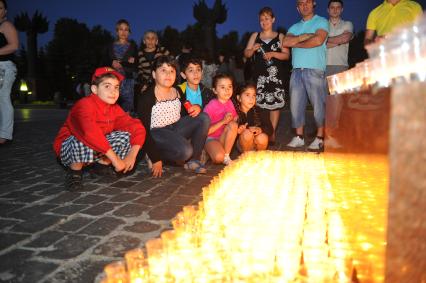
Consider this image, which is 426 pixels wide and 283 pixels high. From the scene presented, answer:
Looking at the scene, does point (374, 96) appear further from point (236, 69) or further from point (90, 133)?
point (236, 69)

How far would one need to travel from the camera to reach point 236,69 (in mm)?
15031

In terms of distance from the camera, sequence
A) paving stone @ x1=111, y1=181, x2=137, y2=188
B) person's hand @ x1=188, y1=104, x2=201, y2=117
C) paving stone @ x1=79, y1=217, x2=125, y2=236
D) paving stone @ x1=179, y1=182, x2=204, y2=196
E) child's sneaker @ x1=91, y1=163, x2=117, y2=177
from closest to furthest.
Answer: paving stone @ x1=79, y1=217, x2=125, y2=236 < paving stone @ x1=179, y1=182, x2=204, y2=196 < paving stone @ x1=111, y1=181, x2=137, y2=188 < child's sneaker @ x1=91, y1=163, x2=117, y2=177 < person's hand @ x1=188, y1=104, x2=201, y2=117

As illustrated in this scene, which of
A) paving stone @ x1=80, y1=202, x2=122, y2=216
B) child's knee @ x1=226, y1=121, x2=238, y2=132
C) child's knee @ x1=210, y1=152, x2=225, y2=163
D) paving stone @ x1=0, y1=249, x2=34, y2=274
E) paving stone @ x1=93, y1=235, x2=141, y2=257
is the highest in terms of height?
child's knee @ x1=226, y1=121, x2=238, y2=132

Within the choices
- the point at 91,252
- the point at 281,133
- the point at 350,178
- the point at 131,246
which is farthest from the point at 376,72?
the point at 281,133

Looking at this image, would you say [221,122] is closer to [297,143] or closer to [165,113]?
[165,113]

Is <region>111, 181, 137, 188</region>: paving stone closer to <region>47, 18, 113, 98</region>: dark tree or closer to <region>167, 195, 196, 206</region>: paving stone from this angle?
<region>167, 195, 196, 206</region>: paving stone

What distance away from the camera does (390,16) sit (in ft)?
18.4

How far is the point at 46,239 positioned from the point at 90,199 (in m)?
1.02

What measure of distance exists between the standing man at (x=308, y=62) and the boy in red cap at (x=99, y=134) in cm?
312

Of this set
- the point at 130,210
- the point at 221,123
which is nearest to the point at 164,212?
the point at 130,210

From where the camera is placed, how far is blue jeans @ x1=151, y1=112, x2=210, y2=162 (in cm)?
484

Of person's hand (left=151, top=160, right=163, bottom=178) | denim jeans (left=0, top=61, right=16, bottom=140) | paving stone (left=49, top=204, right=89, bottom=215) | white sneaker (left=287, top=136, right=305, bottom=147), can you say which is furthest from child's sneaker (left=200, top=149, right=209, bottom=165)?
denim jeans (left=0, top=61, right=16, bottom=140)

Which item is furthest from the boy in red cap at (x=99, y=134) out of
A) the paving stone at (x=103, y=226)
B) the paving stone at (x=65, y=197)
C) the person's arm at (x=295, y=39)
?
the person's arm at (x=295, y=39)

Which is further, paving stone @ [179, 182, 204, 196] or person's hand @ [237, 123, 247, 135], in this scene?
person's hand @ [237, 123, 247, 135]
